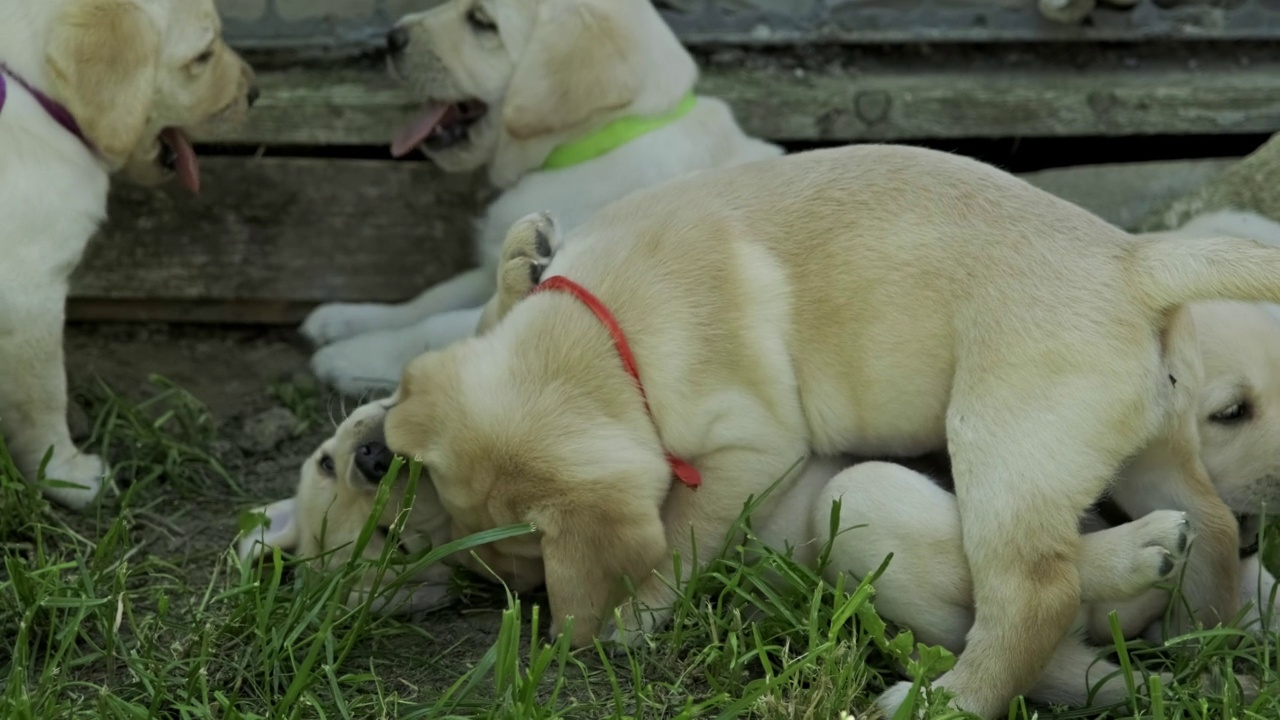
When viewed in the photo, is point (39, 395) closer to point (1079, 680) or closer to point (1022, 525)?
point (1022, 525)

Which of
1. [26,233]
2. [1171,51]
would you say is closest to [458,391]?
[26,233]

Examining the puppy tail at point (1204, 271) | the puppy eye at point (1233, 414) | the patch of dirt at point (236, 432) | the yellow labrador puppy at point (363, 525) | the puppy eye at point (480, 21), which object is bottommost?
the patch of dirt at point (236, 432)

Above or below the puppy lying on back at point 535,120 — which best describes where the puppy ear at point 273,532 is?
below

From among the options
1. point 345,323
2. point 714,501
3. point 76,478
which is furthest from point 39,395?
point 714,501

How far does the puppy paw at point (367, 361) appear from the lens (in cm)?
436

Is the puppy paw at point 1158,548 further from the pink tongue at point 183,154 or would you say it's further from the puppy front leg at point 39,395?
the pink tongue at point 183,154

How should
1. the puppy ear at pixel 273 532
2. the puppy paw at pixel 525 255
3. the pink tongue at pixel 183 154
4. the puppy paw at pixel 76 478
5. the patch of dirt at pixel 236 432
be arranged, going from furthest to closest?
the pink tongue at pixel 183 154 → the puppy paw at pixel 76 478 → the puppy paw at pixel 525 255 → the puppy ear at pixel 273 532 → the patch of dirt at pixel 236 432

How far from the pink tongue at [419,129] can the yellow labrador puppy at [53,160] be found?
90cm

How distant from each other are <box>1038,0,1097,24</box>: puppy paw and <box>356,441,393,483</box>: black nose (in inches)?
108

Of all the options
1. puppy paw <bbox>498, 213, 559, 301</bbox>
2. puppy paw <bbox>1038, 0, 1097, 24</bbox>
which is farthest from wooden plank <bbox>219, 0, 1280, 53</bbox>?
puppy paw <bbox>498, 213, 559, 301</bbox>

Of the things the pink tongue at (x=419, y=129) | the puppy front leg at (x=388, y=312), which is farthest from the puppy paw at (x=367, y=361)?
the pink tongue at (x=419, y=129)

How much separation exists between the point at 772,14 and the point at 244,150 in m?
1.86

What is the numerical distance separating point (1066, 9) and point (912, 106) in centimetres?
59

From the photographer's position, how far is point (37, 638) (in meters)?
3.07
